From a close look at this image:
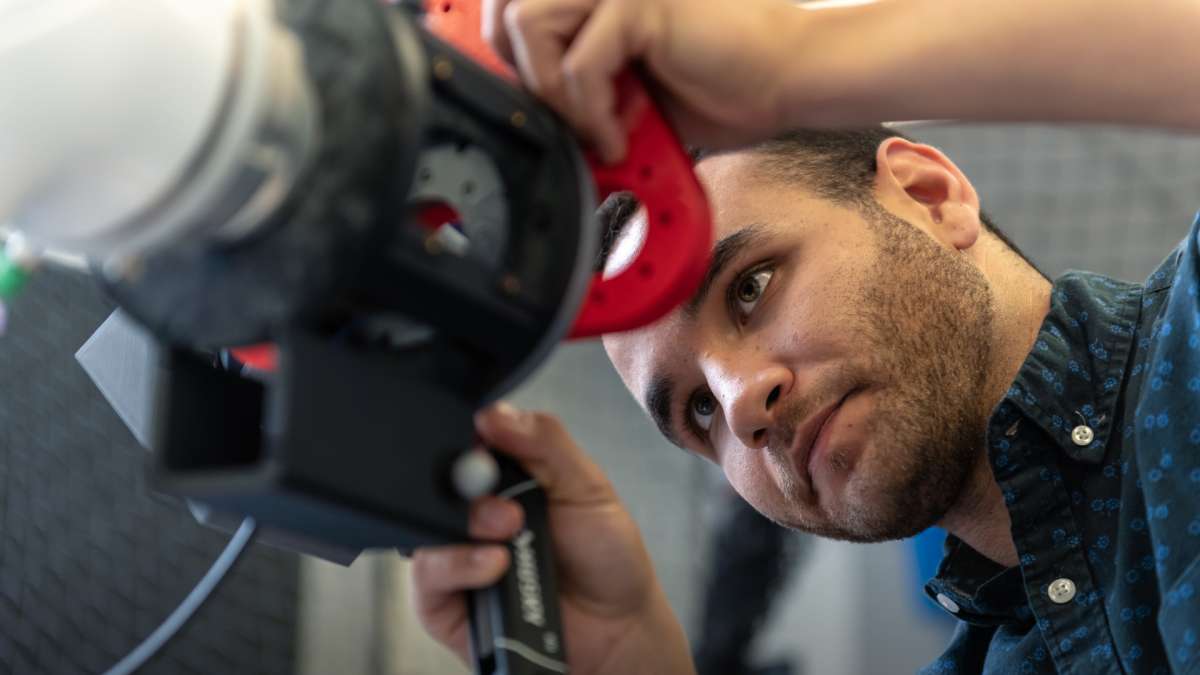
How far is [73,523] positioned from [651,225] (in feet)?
2.40

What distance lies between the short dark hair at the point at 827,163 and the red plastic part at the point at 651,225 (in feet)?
1.09

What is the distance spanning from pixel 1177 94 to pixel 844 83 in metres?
0.19

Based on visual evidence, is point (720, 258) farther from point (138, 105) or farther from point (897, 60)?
point (138, 105)

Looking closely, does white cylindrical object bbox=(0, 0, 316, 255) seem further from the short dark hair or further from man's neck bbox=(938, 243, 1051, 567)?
man's neck bbox=(938, 243, 1051, 567)

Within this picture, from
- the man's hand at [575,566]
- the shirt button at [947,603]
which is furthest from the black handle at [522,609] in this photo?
the shirt button at [947,603]

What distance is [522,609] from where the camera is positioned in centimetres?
60

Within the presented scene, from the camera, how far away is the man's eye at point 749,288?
970 millimetres

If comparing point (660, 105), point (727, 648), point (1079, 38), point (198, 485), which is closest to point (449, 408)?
point (198, 485)

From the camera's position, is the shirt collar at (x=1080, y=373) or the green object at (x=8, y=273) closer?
the green object at (x=8, y=273)

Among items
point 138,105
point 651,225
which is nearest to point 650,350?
point 651,225

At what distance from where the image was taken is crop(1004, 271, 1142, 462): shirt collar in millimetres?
873

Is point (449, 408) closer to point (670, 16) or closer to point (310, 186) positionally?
point (310, 186)

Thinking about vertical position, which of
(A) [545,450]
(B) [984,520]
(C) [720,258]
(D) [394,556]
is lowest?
(D) [394,556]

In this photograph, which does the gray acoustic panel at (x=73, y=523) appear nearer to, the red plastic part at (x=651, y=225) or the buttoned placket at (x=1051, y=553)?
the red plastic part at (x=651, y=225)
